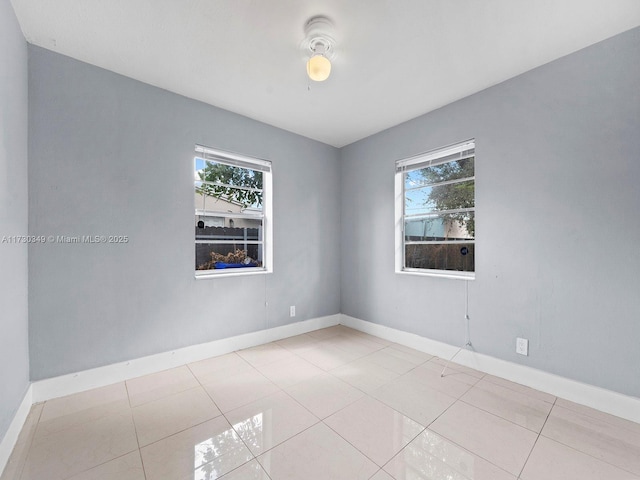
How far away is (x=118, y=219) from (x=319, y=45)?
2110mm

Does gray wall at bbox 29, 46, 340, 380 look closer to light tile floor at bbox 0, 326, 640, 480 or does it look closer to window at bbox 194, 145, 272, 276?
window at bbox 194, 145, 272, 276

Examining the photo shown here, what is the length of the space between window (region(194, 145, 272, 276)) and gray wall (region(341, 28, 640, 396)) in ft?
6.34

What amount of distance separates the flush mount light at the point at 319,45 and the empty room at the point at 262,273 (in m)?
0.02

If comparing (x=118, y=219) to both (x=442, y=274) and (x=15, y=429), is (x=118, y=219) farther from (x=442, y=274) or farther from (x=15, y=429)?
(x=442, y=274)

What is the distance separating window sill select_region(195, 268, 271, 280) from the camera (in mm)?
2842

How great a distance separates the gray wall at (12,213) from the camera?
1533mm

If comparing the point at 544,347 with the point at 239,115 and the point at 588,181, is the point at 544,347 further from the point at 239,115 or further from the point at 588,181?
the point at 239,115

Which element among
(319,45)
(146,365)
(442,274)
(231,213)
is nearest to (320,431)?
(146,365)

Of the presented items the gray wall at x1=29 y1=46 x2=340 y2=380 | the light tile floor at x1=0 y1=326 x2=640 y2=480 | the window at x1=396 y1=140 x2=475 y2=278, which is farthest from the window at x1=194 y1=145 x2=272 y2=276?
the window at x1=396 y1=140 x2=475 y2=278

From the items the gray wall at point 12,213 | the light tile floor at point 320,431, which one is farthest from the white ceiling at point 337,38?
the light tile floor at point 320,431

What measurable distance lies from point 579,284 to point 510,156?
3.74ft

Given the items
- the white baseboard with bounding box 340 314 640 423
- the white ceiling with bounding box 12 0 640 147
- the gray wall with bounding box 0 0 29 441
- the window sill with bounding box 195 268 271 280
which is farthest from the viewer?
the window sill with bounding box 195 268 271 280

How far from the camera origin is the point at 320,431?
67.8 inches

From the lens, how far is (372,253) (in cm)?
357
